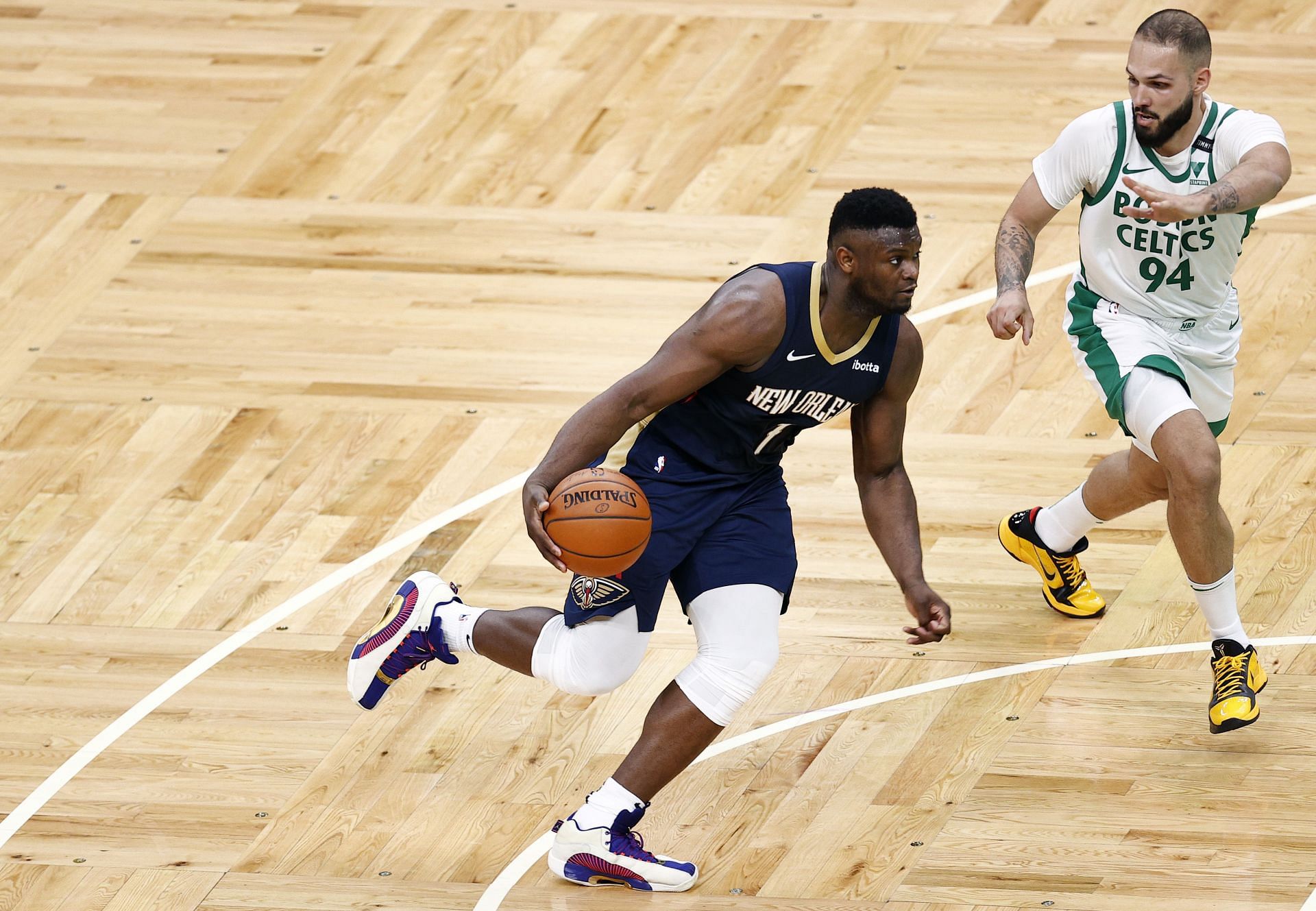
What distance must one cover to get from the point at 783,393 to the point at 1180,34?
1.51 metres

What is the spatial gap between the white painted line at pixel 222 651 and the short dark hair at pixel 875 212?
100 inches

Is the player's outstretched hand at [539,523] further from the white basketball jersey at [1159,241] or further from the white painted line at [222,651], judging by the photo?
the white basketball jersey at [1159,241]

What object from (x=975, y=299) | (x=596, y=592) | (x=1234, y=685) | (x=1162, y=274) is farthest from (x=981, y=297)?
(x=596, y=592)

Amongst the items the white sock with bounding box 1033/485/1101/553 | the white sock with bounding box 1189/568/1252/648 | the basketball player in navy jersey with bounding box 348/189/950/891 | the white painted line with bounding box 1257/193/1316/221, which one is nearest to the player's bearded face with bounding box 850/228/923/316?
the basketball player in navy jersey with bounding box 348/189/950/891

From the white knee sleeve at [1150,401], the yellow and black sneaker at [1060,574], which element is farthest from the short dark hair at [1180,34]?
the yellow and black sneaker at [1060,574]

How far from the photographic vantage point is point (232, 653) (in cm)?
672

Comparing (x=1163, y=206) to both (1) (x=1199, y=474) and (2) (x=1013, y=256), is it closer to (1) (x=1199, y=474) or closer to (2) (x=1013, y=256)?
(2) (x=1013, y=256)

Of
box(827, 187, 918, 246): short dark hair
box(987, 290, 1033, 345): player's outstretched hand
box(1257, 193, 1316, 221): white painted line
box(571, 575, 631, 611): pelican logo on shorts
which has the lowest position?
box(1257, 193, 1316, 221): white painted line

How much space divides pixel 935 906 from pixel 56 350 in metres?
4.74

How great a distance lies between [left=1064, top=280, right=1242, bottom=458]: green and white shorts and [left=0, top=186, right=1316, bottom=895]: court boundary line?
4.87 ft

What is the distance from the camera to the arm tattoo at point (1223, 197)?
18.6 ft

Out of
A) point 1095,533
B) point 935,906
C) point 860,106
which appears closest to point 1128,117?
point 1095,533

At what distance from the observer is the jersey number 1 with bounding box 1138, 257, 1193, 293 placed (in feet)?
20.1

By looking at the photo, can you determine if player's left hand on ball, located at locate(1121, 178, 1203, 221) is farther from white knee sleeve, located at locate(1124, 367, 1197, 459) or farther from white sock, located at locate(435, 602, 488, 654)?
white sock, located at locate(435, 602, 488, 654)
